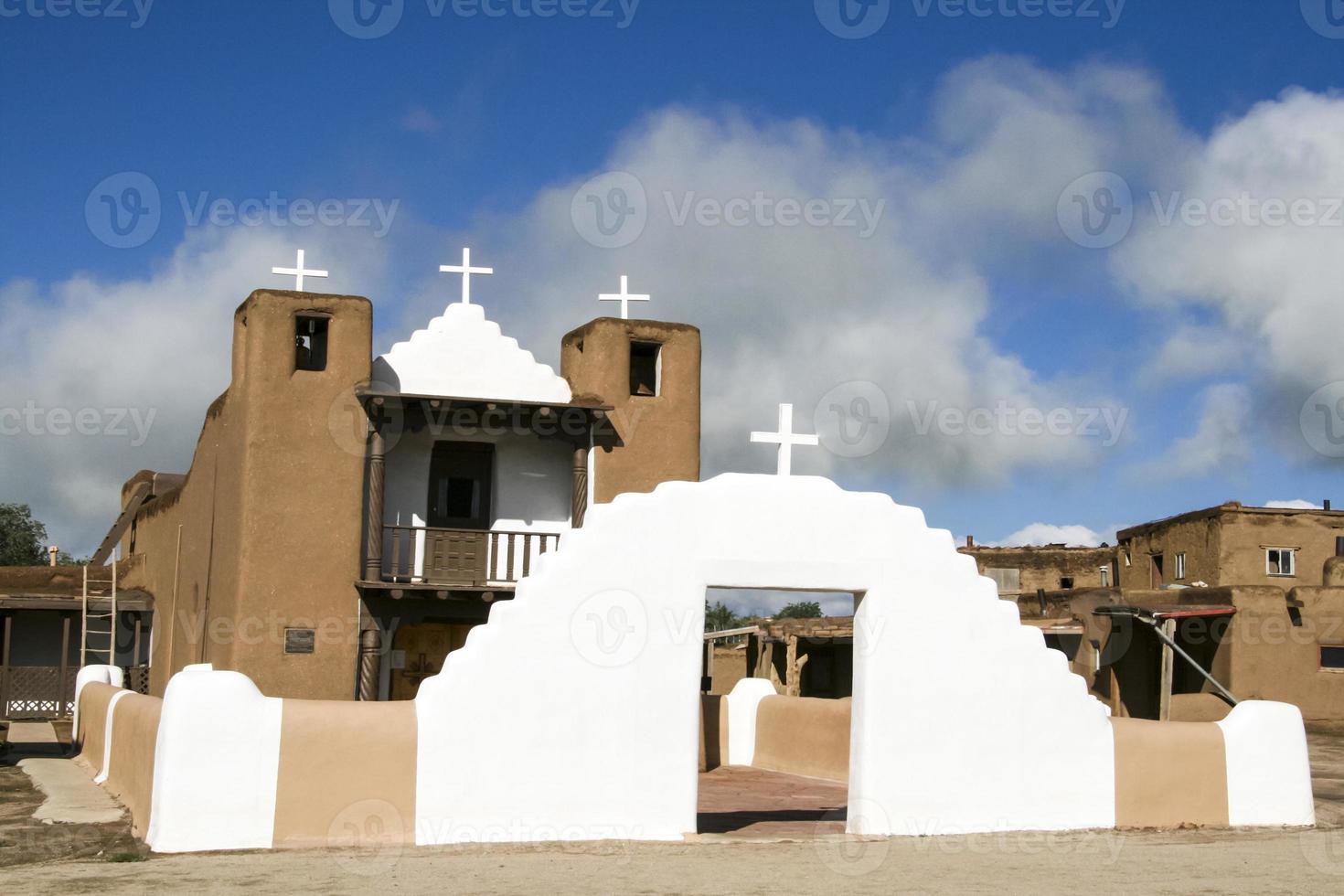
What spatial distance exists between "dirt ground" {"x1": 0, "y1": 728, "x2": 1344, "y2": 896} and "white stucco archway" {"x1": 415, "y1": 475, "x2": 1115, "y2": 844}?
12.5 inches

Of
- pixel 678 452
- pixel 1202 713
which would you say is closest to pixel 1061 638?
pixel 1202 713

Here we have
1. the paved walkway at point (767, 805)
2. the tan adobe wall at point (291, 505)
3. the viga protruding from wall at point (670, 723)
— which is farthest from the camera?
the tan adobe wall at point (291, 505)

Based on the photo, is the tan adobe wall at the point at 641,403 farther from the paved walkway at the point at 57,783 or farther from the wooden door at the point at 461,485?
the paved walkway at the point at 57,783

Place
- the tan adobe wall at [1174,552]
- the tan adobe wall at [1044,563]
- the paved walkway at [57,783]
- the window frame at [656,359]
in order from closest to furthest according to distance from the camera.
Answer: the paved walkway at [57,783] → the window frame at [656,359] → the tan adobe wall at [1174,552] → the tan adobe wall at [1044,563]

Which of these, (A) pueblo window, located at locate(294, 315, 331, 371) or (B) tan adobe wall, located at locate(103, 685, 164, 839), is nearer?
(B) tan adobe wall, located at locate(103, 685, 164, 839)

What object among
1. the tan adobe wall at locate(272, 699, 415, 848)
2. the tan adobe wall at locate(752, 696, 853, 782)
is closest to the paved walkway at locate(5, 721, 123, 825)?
the tan adobe wall at locate(272, 699, 415, 848)

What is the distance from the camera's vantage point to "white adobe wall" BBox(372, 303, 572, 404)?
20203 millimetres

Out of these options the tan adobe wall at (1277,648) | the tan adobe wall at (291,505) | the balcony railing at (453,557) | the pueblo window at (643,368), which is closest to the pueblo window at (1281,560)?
the tan adobe wall at (1277,648)

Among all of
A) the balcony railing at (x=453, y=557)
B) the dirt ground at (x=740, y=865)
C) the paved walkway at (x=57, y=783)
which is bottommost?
the paved walkway at (x=57, y=783)

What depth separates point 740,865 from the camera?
10.5m

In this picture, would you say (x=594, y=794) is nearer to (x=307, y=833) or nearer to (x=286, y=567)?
(x=307, y=833)

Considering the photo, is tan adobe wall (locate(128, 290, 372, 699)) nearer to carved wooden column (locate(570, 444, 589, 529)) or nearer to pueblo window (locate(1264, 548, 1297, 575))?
carved wooden column (locate(570, 444, 589, 529))

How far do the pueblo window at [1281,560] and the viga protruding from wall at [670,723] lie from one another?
21049 mm

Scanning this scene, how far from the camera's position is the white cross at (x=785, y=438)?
498 inches
